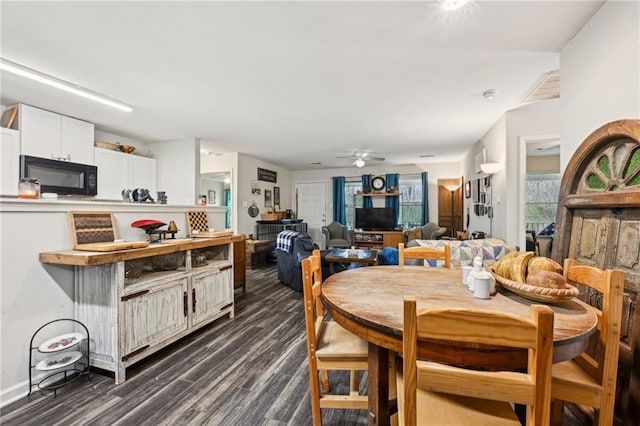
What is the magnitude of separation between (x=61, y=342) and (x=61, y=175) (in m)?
2.30

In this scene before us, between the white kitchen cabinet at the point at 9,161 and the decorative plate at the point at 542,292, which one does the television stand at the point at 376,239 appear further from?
the white kitchen cabinet at the point at 9,161

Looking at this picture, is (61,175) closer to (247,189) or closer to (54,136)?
(54,136)

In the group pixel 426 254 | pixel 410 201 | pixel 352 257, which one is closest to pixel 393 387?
pixel 426 254

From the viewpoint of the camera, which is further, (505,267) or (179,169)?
(179,169)

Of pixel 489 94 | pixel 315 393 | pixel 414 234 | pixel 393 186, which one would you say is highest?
pixel 489 94

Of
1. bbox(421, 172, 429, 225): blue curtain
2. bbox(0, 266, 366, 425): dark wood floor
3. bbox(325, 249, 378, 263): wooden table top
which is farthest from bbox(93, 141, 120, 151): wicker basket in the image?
bbox(421, 172, 429, 225): blue curtain

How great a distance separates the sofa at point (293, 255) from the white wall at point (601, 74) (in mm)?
3058

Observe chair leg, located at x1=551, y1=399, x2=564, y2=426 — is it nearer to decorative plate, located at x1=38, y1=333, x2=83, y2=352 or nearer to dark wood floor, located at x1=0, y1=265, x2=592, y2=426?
dark wood floor, located at x1=0, y1=265, x2=592, y2=426

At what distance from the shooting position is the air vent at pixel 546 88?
247 cm

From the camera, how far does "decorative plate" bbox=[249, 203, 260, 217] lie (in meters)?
6.27

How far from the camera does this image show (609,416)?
3.46ft

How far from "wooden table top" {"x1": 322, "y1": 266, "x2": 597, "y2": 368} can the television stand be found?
195 inches

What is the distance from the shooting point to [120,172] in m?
4.06

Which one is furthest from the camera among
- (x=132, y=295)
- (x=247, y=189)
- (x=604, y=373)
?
(x=247, y=189)
